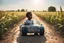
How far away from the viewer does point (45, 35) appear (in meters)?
2.60

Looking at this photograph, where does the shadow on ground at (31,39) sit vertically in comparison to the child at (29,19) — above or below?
below

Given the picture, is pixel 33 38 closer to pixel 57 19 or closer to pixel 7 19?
pixel 7 19

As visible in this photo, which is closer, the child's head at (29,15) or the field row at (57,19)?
the child's head at (29,15)

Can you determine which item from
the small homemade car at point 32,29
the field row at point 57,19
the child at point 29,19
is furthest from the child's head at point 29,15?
the field row at point 57,19

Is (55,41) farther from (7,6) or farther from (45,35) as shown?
(7,6)

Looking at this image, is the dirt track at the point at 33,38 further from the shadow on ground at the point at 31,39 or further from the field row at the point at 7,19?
the field row at the point at 7,19

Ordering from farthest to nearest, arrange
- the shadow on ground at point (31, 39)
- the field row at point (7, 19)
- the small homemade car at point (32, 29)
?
1. the field row at point (7, 19)
2. the small homemade car at point (32, 29)
3. the shadow on ground at point (31, 39)

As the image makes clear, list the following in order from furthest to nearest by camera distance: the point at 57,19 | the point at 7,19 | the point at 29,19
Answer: the point at 57,19, the point at 7,19, the point at 29,19

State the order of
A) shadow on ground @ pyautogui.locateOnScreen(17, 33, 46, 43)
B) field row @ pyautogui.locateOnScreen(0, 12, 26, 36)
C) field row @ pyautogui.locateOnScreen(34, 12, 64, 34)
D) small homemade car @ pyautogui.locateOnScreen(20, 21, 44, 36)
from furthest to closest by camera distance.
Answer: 1. field row @ pyautogui.locateOnScreen(34, 12, 64, 34)
2. field row @ pyautogui.locateOnScreen(0, 12, 26, 36)
3. small homemade car @ pyautogui.locateOnScreen(20, 21, 44, 36)
4. shadow on ground @ pyautogui.locateOnScreen(17, 33, 46, 43)

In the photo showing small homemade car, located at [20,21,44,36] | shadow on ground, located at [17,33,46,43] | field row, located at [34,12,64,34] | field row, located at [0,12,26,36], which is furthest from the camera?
field row, located at [34,12,64,34]

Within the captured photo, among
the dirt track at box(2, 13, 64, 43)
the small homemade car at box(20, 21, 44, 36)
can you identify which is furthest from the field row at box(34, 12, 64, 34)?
the small homemade car at box(20, 21, 44, 36)

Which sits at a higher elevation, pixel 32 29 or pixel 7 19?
pixel 7 19

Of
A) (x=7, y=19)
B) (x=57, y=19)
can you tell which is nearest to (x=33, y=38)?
(x=7, y=19)

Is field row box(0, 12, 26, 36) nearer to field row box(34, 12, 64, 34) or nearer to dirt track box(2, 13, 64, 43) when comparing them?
dirt track box(2, 13, 64, 43)
